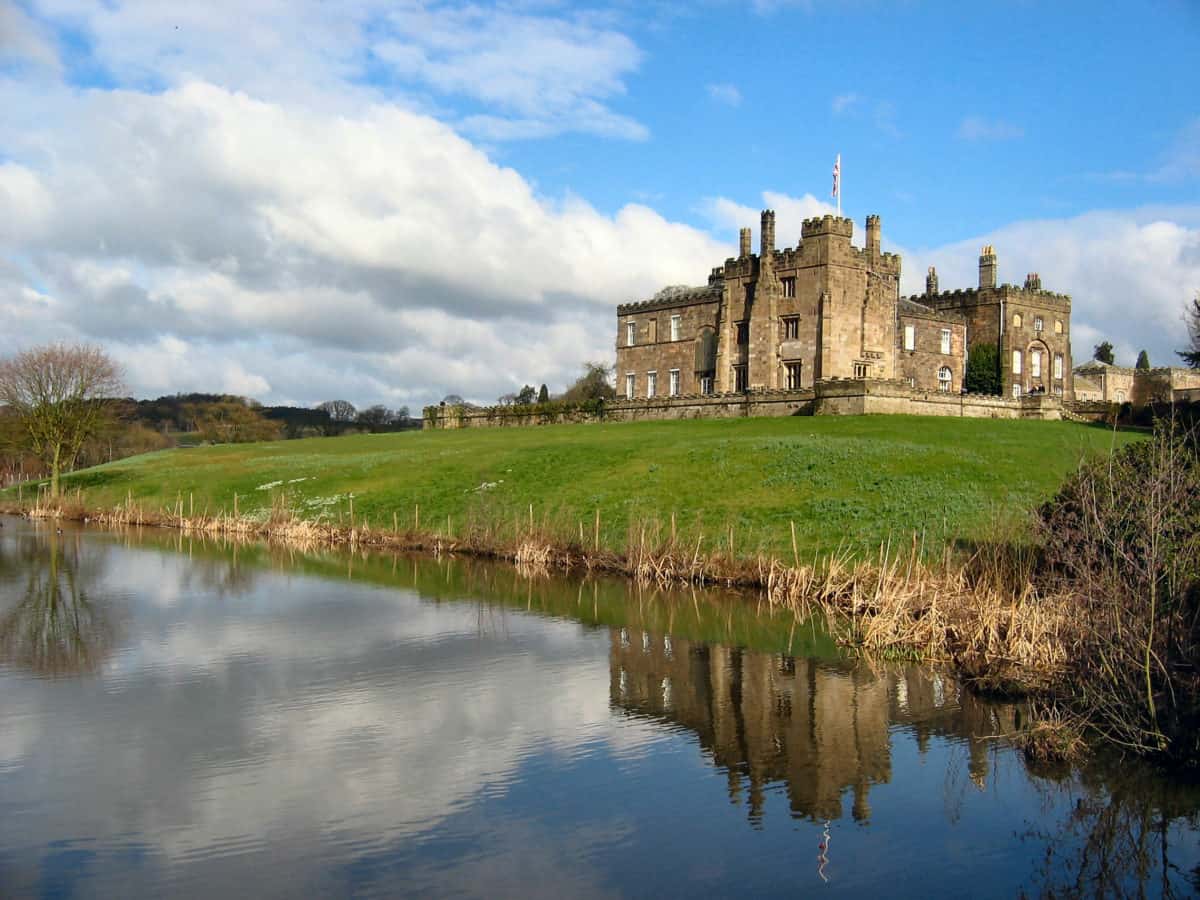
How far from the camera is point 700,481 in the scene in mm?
33094

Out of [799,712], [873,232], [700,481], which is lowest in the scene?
[799,712]

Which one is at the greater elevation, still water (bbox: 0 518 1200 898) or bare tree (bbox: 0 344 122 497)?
bare tree (bbox: 0 344 122 497)

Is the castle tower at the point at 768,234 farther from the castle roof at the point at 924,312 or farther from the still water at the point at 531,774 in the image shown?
the still water at the point at 531,774

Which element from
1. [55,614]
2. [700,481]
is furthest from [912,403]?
[55,614]

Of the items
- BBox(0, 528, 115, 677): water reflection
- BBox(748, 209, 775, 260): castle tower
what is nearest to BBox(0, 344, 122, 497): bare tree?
Answer: BBox(0, 528, 115, 677): water reflection

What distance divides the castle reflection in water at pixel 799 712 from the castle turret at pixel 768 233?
141 ft

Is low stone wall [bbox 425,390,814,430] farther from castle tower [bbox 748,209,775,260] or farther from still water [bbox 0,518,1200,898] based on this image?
still water [bbox 0,518,1200,898]

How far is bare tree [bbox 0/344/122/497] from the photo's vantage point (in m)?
52.9

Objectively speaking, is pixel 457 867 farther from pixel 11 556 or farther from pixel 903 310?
pixel 903 310

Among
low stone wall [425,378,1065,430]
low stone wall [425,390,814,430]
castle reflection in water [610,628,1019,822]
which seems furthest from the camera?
low stone wall [425,390,814,430]

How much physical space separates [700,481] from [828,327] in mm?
25080

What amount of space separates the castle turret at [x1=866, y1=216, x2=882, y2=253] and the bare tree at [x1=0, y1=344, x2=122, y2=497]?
4277cm

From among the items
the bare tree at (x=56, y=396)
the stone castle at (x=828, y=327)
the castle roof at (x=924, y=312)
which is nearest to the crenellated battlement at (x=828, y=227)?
the stone castle at (x=828, y=327)

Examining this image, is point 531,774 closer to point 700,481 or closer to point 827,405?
point 700,481
